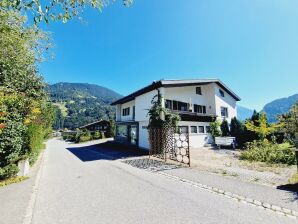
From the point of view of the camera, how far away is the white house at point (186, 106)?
20531mm

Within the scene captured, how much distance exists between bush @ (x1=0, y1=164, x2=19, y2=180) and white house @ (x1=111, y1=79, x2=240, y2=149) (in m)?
12.5

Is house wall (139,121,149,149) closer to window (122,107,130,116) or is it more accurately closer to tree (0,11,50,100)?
window (122,107,130,116)

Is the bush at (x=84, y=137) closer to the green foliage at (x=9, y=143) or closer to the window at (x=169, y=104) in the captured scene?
the window at (x=169, y=104)

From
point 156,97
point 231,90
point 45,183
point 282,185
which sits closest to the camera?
point 282,185

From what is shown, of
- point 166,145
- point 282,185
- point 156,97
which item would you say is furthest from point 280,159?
point 156,97

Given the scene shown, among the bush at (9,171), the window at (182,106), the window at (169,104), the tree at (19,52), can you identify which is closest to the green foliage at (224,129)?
the window at (182,106)

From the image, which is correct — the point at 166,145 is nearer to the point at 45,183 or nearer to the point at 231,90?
the point at 45,183

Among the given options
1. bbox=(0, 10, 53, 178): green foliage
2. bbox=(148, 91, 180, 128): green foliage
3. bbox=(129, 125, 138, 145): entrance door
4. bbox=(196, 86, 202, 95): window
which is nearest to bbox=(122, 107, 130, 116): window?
bbox=(129, 125, 138, 145): entrance door

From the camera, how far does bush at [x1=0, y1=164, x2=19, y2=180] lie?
29.2ft

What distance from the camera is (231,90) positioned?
93.7 feet

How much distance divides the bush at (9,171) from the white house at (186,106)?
12.5 meters

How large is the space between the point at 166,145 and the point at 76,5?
1190 cm

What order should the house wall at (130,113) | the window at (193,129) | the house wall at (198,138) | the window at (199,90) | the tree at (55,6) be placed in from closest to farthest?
1. the tree at (55,6)
2. the house wall at (198,138)
3. the window at (193,129)
4. the window at (199,90)
5. the house wall at (130,113)

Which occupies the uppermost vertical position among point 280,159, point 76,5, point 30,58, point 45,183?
point 30,58
